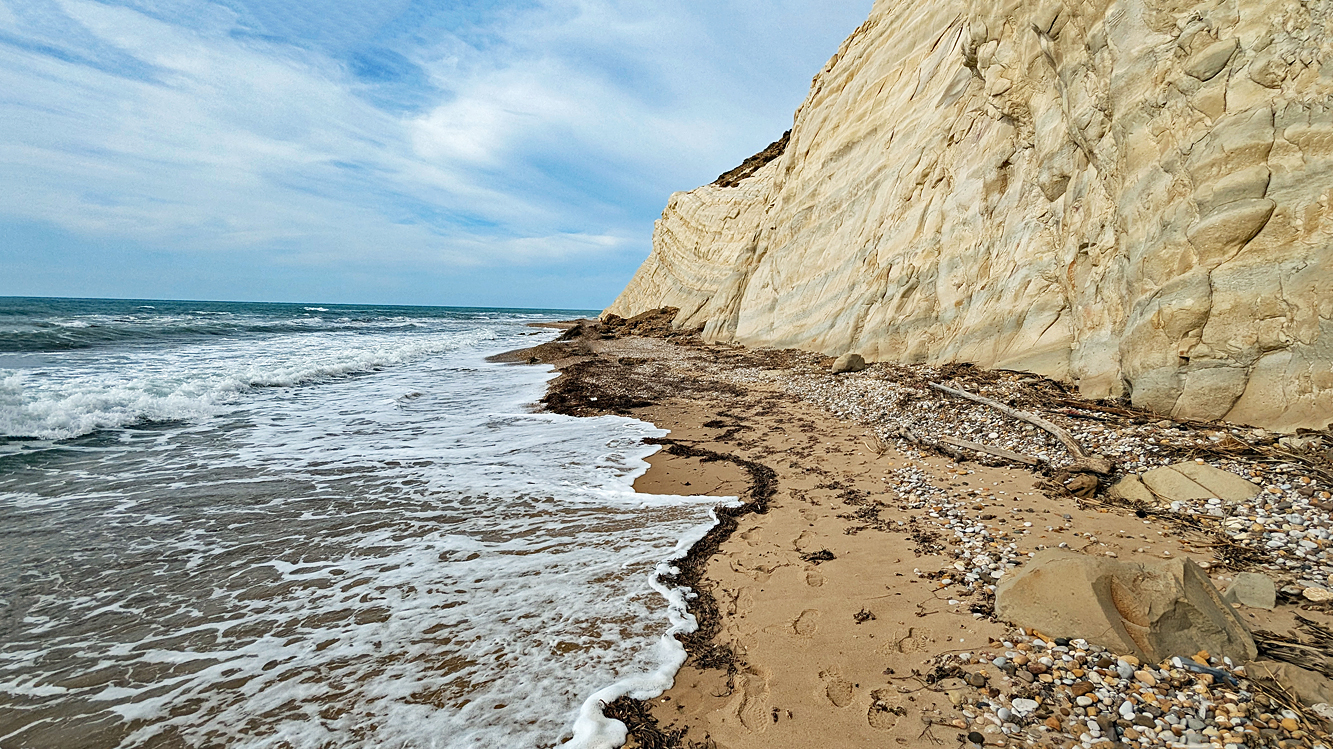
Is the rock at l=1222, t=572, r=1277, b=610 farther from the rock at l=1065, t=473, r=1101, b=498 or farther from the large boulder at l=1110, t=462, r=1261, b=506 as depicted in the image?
the rock at l=1065, t=473, r=1101, b=498

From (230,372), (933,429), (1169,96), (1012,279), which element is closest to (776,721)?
(933,429)

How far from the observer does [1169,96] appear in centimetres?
654

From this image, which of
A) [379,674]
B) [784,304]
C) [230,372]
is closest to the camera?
[379,674]

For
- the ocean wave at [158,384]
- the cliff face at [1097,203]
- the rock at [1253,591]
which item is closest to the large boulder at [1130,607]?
the rock at [1253,591]

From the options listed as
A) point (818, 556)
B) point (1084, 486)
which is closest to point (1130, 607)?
point (818, 556)

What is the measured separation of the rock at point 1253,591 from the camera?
9.98ft

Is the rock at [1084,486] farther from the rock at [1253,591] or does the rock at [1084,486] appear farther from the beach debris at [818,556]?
the beach debris at [818,556]

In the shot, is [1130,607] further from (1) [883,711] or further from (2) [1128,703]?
(1) [883,711]

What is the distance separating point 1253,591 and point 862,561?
2167 millimetres

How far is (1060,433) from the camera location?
5934mm

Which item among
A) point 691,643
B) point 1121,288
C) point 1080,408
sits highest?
point 1121,288

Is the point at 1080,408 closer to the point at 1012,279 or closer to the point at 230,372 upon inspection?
the point at 1012,279

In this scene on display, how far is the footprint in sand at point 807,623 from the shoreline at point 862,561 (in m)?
0.01

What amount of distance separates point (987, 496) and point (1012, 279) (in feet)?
21.6
